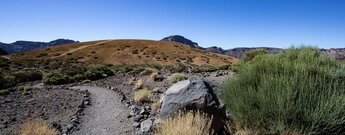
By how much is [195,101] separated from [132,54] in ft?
185

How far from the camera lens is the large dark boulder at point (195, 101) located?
823 cm

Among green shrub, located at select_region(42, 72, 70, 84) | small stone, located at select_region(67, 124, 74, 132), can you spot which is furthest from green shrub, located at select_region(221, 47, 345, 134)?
green shrub, located at select_region(42, 72, 70, 84)

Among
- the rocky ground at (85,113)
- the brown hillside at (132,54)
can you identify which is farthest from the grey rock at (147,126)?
the brown hillside at (132,54)

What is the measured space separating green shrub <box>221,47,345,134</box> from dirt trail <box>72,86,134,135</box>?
12.8ft

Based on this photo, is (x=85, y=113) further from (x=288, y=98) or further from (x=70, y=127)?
(x=288, y=98)

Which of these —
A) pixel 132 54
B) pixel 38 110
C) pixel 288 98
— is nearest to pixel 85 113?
pixel 38 110

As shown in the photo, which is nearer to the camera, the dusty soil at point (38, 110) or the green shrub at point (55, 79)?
the dusty soil at point (38, 110)

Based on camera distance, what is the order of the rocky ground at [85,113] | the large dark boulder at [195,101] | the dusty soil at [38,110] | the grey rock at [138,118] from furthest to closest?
the dusty soil at [38,110] → the grey rock at [138,118] → the rocky ground at [85,113] → the large dark boulder at [195,101]

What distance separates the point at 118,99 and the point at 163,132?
10195 mm

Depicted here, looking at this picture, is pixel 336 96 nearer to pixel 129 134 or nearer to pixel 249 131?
pixel 249 131

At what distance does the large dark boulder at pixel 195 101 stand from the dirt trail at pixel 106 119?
6.44 feet

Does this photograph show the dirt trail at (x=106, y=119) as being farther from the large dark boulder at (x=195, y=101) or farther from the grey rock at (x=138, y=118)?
the large dark boulder at (x=195, y=101)

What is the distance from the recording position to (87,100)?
55.8 ft

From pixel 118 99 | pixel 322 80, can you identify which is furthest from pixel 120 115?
pixel 322 80
